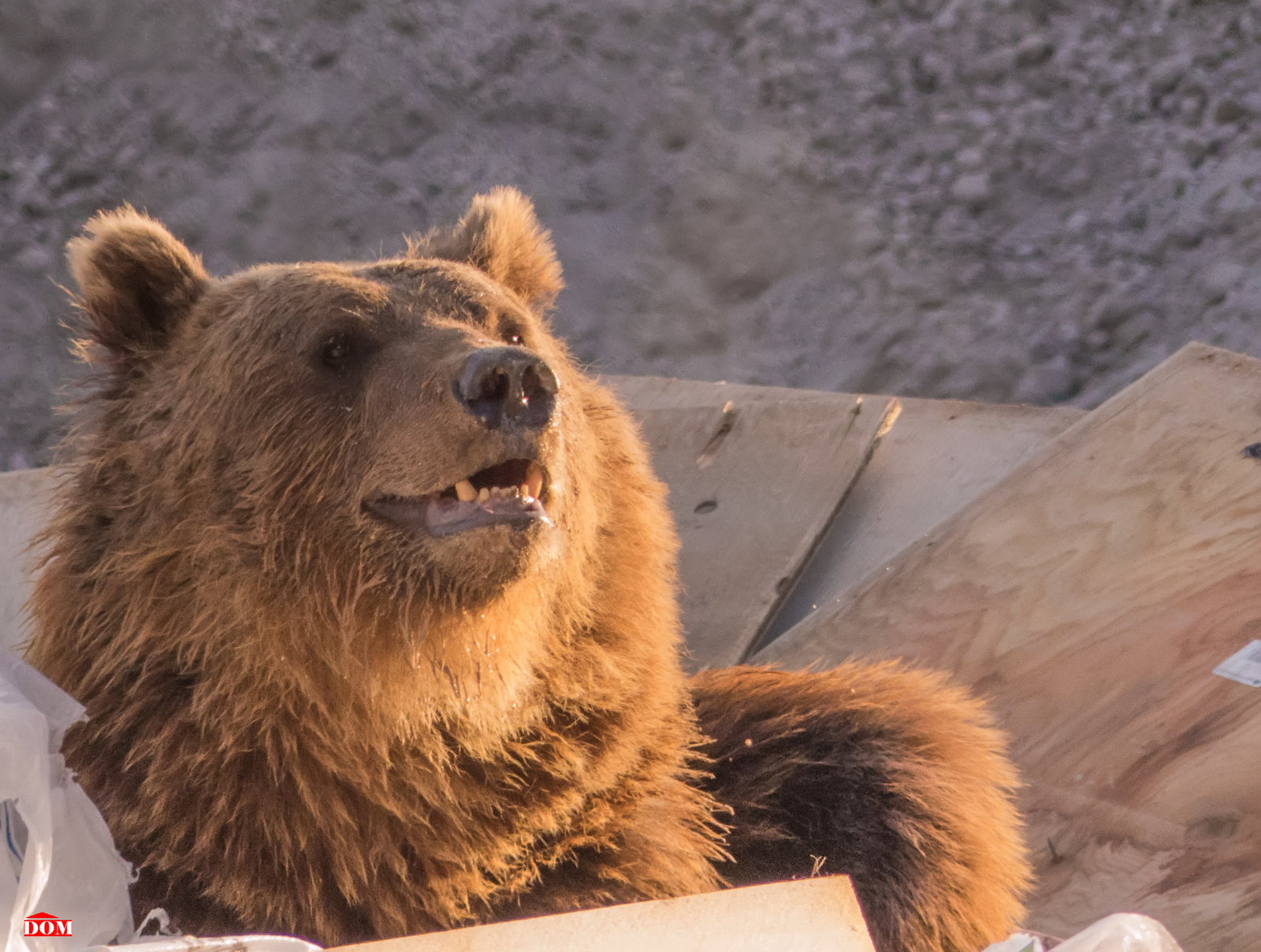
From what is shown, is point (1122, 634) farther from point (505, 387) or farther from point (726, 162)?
point (726, 162)

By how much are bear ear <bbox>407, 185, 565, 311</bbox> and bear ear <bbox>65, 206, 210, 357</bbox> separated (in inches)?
16.8

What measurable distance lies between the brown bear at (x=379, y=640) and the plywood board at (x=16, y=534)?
1.15m

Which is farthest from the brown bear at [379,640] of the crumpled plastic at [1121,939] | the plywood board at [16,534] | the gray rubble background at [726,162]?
the gray rubble background at [726,162]

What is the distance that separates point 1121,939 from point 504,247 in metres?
1.42

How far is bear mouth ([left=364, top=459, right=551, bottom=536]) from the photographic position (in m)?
1.69

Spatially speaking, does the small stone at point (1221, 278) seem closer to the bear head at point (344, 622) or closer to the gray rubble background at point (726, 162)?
the gray rubble background at point (726, 162)

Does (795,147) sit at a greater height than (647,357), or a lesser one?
greater

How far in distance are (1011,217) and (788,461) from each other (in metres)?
2.47

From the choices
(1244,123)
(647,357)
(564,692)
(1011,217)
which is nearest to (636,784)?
(564,692)

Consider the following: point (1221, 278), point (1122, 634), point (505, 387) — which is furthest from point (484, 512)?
point (1221, 278)

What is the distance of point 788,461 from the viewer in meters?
3.51

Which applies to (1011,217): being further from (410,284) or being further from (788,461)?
(410,284)

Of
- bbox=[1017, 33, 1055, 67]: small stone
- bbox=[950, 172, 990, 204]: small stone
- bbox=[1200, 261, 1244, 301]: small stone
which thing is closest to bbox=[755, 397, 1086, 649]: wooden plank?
bbox=[1200, 261, 1244, 301]: small stone

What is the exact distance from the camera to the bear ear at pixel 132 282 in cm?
193
